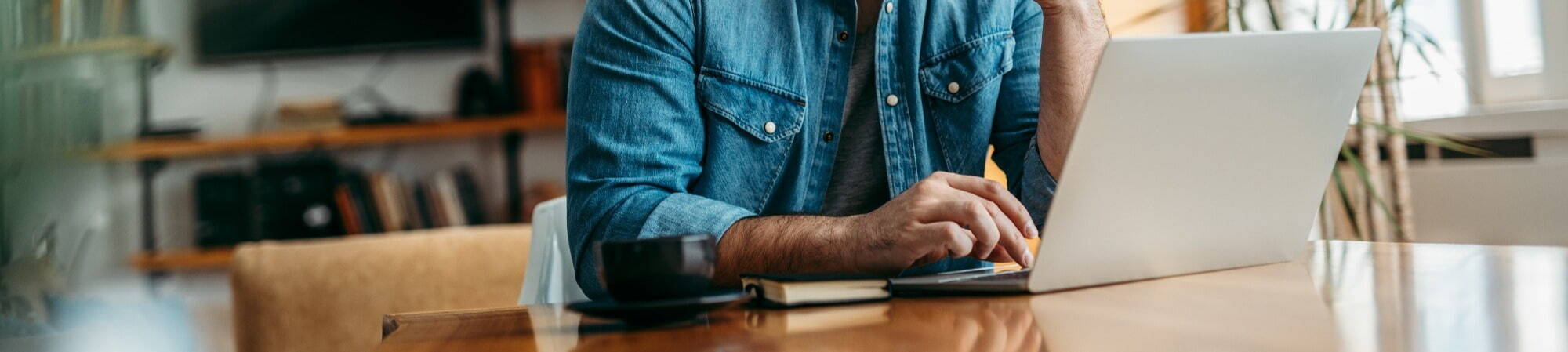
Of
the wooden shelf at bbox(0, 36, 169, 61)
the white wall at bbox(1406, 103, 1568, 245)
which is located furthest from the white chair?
the wooden shelf at bbox(0, 36, 169, 61)

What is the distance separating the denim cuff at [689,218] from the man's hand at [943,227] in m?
0.13

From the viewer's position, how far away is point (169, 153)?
147 inches

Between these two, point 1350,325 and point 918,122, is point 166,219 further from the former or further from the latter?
point 1350,325

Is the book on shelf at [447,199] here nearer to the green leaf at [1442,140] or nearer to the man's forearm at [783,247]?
the green leaf at [1442,140]

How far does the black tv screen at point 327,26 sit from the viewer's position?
3865 mm

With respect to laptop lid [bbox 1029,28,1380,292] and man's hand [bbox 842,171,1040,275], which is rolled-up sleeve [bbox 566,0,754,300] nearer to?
man's hand [bbox 842,171,1040,275]

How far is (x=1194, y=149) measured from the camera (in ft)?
2.50

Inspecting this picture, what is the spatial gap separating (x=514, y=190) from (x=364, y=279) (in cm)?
233

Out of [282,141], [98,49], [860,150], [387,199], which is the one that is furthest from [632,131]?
[98,49]

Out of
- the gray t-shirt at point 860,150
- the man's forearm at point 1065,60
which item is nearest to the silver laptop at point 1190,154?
the man's forearm at point 1065,60

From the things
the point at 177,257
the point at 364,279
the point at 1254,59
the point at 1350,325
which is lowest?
the point at 177,257

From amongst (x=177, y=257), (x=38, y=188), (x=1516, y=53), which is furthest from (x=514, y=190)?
(x=1516, y=53)

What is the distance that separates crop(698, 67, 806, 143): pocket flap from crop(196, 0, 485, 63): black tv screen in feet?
9.30

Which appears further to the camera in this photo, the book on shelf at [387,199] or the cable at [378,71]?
the cable at [378,71]
